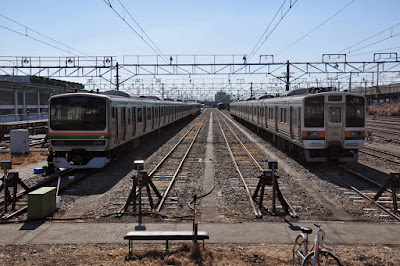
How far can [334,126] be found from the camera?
14305 mm

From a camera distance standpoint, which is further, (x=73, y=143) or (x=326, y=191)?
(x=73, y=143)

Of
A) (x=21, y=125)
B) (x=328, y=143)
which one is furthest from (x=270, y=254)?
(x=21, y=125)

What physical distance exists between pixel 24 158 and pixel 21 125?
14.3 metres

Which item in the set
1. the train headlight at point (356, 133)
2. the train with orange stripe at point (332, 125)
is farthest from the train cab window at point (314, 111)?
the train headlight at point (356, 133)

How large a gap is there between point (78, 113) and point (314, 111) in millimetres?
8299

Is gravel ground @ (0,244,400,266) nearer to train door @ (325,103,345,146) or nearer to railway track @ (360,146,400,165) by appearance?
train door @ (325,103,345,146)

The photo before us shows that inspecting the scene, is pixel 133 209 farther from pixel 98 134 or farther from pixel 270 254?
pixel 98 134

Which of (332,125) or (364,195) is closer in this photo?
(364,195)

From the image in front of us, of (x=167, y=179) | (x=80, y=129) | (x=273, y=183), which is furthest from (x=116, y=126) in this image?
(x=273, y=183)

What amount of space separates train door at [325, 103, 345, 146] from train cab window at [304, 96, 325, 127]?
0.21m

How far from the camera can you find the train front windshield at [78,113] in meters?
13.5

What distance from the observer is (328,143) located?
46.8ft

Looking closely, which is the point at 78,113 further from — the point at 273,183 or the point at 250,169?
the point at 273,183

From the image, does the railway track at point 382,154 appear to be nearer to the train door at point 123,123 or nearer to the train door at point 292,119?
the train door at point 292,119
